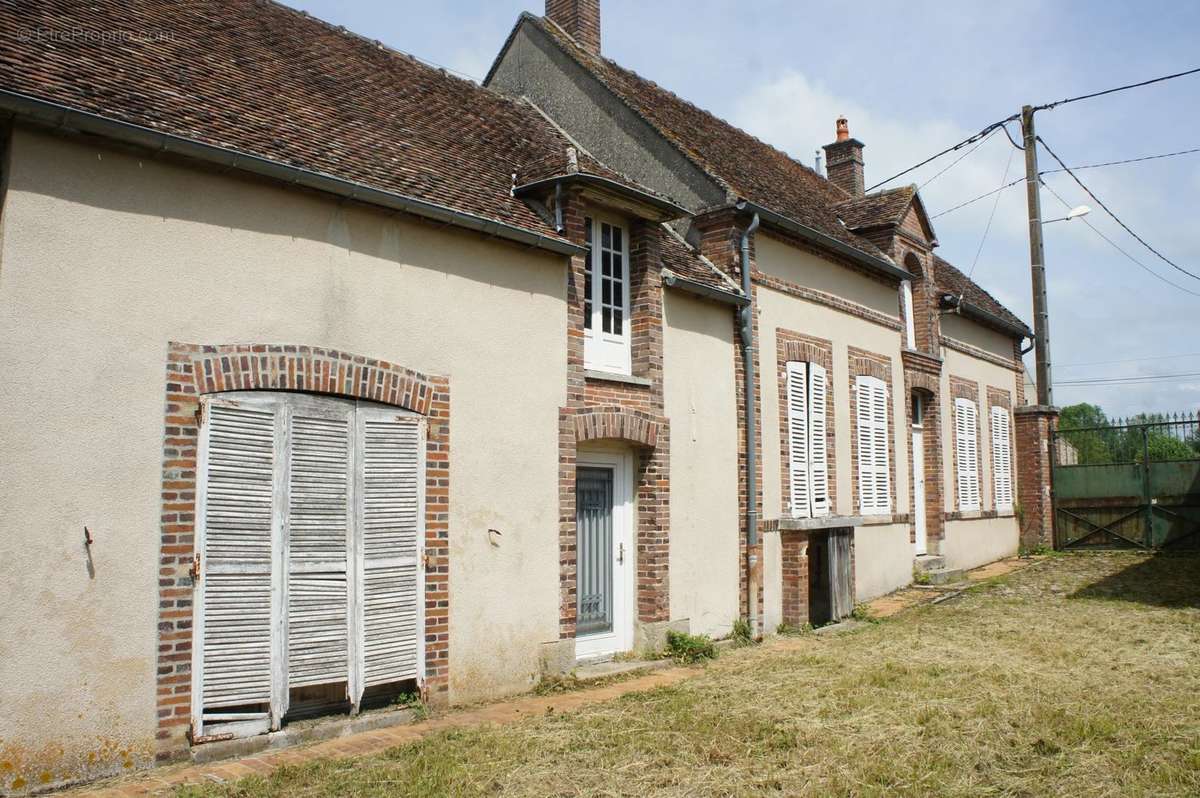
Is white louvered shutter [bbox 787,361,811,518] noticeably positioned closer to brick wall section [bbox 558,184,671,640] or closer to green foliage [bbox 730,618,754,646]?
green foliage [bbox 730,618,754,646]

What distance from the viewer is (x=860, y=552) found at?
13469 mm

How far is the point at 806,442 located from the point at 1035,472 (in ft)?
32.2

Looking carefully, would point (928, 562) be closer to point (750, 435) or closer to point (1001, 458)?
point (1001, 458)

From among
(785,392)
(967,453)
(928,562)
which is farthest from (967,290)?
(785,392)

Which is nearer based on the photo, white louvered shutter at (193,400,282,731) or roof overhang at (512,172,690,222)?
white louvered shutter at (193,400,282,731)

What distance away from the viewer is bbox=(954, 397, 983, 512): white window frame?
57.7ft

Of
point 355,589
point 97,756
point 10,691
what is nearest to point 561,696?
point 355,589

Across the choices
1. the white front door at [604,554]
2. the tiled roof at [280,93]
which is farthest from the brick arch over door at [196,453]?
the white front door at [604,554]

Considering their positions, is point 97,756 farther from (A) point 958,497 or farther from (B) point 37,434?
(A) point 958,497

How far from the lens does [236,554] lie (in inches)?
255

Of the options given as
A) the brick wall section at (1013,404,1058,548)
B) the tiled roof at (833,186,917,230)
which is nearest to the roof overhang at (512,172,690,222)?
the tiled roof at (833,186,917,230)

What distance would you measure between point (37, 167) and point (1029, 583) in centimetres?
1450

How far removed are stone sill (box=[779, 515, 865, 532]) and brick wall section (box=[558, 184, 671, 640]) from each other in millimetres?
2324

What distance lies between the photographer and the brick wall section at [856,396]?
1345 cm
